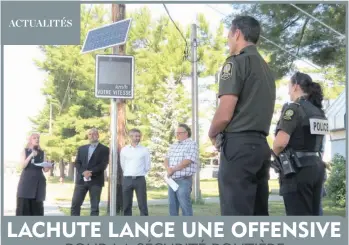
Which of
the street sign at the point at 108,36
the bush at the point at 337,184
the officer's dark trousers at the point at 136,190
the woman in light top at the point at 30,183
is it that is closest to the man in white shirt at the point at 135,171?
the officer's dark trousers at the point at 136,190

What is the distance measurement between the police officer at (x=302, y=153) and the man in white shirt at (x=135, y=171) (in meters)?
4.61

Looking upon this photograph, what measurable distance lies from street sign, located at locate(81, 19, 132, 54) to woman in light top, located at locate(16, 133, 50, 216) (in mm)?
2060

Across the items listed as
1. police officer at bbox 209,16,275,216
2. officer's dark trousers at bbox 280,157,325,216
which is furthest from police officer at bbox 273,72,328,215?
police officer at bbox 209,16,275,216

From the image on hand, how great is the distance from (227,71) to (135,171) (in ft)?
18.3

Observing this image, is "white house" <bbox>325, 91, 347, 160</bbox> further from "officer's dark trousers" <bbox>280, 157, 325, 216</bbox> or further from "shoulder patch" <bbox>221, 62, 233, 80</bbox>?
"shoulder patch" <bbox>221, 62, 233, 80</bbox>

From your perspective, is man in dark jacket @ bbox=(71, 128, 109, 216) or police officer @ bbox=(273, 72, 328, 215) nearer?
police officer @ bbox=(273, 72, 328, 215)

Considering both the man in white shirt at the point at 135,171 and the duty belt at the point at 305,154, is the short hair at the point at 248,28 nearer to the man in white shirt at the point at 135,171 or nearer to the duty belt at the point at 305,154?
the duty belt at the point at 305,154

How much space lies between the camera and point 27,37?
18.9ft

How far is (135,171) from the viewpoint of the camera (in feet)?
28.6

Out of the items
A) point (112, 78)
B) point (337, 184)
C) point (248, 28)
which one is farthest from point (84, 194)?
point (248, 28)

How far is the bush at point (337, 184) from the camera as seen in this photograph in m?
11.4

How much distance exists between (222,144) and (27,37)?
3.18 metres

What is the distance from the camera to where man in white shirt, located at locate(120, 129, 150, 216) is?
873cm

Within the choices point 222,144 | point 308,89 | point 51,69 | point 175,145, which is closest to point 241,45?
point 222,144
